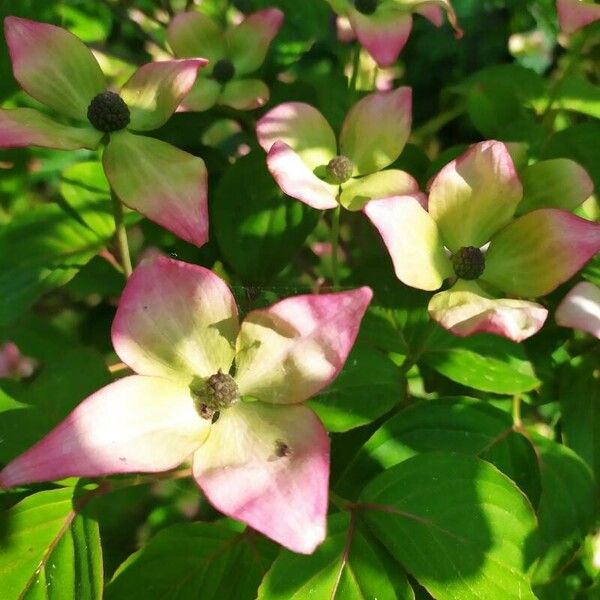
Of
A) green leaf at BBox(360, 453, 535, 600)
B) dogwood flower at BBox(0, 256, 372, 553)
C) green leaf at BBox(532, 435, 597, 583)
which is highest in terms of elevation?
dogwood flower at BBox(0, 256, 372, 553)

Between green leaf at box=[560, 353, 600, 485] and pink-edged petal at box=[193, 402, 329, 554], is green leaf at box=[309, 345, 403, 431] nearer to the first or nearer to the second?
pink-edged petal at box=[193, 402, 329, 554]

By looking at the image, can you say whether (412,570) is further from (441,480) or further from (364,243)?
(364,243)

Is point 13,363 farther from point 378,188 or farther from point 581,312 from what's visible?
point 581,312

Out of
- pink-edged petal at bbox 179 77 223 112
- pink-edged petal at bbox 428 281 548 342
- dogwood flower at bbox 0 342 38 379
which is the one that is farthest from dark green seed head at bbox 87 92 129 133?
dogwood flower at bbox 0 342 38 379

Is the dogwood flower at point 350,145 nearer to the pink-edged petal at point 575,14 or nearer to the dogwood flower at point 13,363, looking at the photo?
the pink-edged petal at point 575,14

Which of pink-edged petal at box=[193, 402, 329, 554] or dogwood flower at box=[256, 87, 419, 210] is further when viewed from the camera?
dogwood flower at box=[256, 87, 419, 210]

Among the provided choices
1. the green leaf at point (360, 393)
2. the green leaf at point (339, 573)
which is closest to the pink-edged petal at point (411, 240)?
the green leaf at point (360, 393)

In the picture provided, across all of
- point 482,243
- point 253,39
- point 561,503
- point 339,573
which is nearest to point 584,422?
point 561,503
